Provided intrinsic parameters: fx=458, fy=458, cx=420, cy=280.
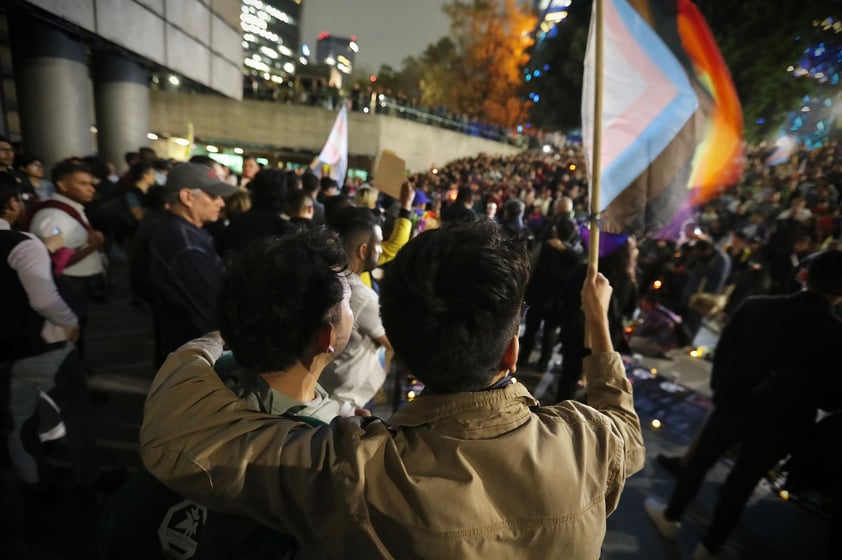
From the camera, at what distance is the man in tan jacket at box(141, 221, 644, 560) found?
0.87 metres

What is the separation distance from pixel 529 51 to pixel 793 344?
2863 cm

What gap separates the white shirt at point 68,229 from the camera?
3.12m

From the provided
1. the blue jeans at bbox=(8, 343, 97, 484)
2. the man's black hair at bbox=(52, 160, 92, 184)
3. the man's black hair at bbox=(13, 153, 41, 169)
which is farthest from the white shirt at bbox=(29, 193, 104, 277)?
the man's black hair at bbox=(13, 153, 41, 169)

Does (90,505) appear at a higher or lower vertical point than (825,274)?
lower

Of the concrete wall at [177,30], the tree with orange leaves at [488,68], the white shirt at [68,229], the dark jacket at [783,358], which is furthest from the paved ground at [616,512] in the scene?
the tree with orange leaves at [488,68]

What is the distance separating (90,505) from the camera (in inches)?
115

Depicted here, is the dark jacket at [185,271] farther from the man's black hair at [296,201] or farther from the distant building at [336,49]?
the distant building at [336,49]

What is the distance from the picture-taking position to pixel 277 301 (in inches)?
44.6

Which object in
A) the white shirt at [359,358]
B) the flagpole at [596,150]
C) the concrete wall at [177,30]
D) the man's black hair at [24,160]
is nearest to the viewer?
the flagpole at [596,150]

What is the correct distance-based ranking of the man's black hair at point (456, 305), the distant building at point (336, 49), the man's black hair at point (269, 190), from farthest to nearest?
the distant building at point (336, 49) → the man's black hair at point (269, 190) → the man's black hair at point (456, 305)

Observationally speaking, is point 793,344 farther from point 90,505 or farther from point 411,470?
point 90,505

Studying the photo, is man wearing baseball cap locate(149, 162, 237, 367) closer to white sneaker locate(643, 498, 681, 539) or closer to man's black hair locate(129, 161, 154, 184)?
white sneaker locate(643, 498, 681, 539)

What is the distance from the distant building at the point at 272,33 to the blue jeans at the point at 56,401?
364ft

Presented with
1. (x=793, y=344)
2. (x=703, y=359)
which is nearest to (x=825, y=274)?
(x=793, y=344)
